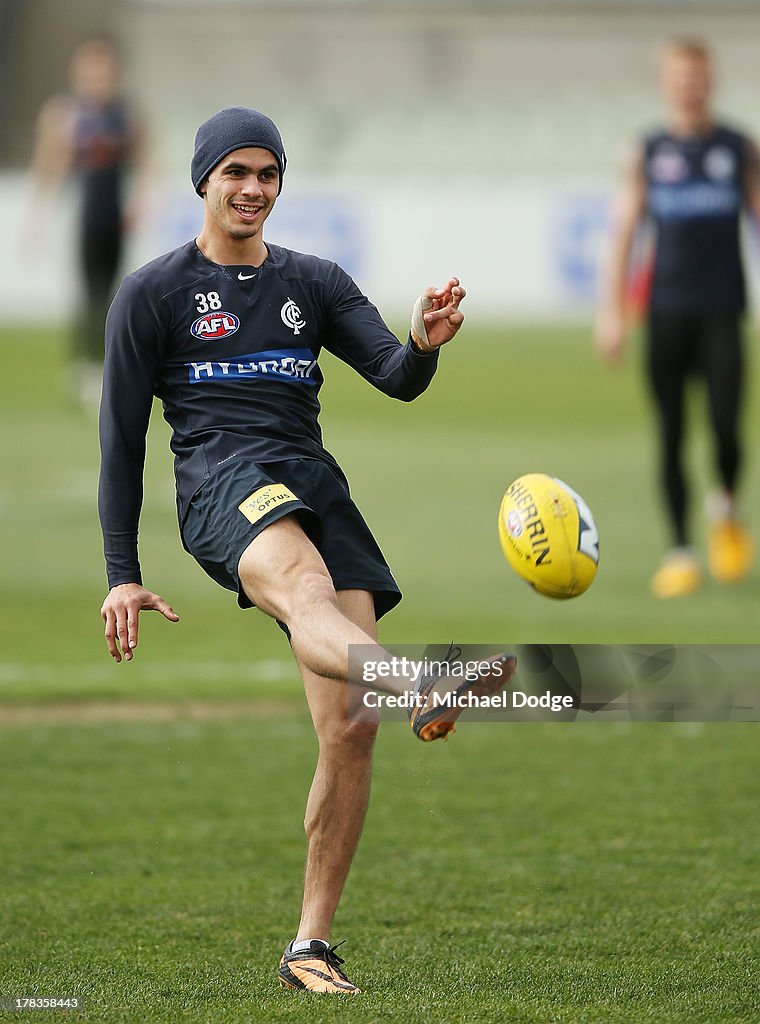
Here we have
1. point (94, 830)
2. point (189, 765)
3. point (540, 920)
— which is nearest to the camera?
point (540, 920)

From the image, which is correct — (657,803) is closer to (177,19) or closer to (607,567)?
(607,567)

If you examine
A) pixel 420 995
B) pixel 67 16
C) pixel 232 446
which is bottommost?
pixel 420 995

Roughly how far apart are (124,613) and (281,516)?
0.50 metres

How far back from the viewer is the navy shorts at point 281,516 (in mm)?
4422

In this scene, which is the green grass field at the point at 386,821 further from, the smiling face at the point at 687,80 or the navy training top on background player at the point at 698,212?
the smiling face at the point at 687,80

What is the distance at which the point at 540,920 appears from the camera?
16.5 ft

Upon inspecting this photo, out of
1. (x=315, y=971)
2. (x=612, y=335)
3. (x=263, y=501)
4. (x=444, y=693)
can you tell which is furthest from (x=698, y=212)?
(x=444, y=693)

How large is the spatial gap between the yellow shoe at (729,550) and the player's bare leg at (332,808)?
662 cm

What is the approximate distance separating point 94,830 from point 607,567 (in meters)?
5.93

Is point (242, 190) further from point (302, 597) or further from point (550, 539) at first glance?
point (550, 539)

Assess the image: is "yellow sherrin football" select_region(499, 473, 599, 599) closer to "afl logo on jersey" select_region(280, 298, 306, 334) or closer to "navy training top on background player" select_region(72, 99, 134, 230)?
"afl logo on jersey" select_region(280, 298, 306, 334)

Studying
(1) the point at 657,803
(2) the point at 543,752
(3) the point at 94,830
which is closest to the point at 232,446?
(3) the point at 94,830

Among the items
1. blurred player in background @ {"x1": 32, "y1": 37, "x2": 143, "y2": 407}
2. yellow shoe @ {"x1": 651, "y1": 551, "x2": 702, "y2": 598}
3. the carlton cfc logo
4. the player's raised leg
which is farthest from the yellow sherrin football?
blurred player in background @ {"x1": 32, "y1": 37, "x2": 143, "y2": 407}

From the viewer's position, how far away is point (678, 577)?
10516mm
